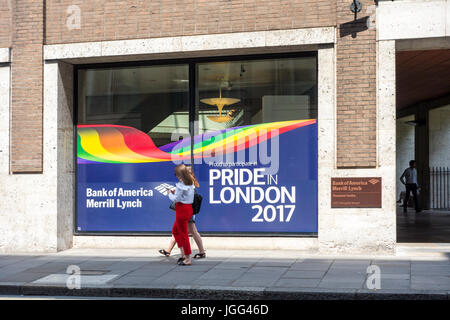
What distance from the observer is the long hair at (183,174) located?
9.23 meters

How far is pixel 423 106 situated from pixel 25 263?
16885 mm

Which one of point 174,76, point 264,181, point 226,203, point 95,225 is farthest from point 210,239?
point 174,76

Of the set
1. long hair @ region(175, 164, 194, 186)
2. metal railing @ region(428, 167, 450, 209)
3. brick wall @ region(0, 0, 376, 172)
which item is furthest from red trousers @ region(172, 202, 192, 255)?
metal railing @ region(428, 167, 450, 209)

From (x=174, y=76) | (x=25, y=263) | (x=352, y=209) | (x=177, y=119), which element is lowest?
(x=25, y=263)

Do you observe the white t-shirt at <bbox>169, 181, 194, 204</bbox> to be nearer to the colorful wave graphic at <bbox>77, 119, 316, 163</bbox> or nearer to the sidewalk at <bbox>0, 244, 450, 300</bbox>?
the sidewalk at <bbox>0, 244, 450, 300</bbox>

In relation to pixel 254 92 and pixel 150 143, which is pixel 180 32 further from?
pixel 150 143

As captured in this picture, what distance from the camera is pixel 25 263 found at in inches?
391

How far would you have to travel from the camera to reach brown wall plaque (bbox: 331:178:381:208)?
10.2 metres

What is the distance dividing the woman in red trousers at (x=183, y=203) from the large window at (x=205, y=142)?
6.61ft

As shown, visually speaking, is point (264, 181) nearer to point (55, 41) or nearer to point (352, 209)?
point (352, 209)

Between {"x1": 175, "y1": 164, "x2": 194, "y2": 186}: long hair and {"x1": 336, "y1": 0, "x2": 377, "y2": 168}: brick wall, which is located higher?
{"x1": 336, "y1": 0, "x2": 377, "y2": 168}: brick wall

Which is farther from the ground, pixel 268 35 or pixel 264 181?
pixel 268 35

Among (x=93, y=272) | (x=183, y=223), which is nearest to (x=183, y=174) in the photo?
(x=183, y=223)

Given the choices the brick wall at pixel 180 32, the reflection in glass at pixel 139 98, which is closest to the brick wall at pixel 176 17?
the brick wall at pixel 180 32
